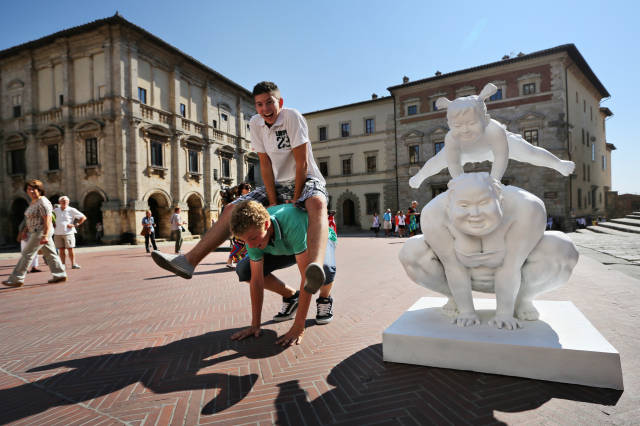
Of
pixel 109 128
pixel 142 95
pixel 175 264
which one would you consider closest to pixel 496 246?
pixel 175 264

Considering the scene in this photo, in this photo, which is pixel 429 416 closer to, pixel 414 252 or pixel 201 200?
pixel 414 252

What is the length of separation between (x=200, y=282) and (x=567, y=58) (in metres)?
29.1

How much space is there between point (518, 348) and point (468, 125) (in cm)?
169

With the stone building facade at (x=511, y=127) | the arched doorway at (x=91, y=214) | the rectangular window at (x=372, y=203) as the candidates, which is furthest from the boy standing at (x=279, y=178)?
the rectangular window at (x=372, y=203)

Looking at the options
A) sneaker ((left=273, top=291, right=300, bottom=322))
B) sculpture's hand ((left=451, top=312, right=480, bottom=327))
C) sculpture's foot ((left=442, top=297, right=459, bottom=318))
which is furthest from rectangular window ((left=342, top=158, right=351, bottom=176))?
sculpture's hand ((left=451, top=312, right=480, bottom=327))

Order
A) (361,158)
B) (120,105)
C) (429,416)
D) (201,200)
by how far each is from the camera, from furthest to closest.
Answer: (361,158) → (201,200) → (120,105) → (429,416)

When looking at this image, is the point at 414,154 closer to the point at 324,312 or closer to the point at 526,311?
the point at 324,312

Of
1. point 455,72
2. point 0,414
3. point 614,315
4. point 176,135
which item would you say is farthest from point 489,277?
point 455,72

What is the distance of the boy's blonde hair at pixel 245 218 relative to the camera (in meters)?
2.52

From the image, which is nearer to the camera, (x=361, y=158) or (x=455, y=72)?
(x=455, y=72)

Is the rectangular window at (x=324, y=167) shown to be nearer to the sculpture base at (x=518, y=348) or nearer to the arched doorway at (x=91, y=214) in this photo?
the arched doorway at (x=91, y=214)

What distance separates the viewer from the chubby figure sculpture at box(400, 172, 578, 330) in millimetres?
2254

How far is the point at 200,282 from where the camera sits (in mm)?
6988

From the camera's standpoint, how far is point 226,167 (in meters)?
29.4
